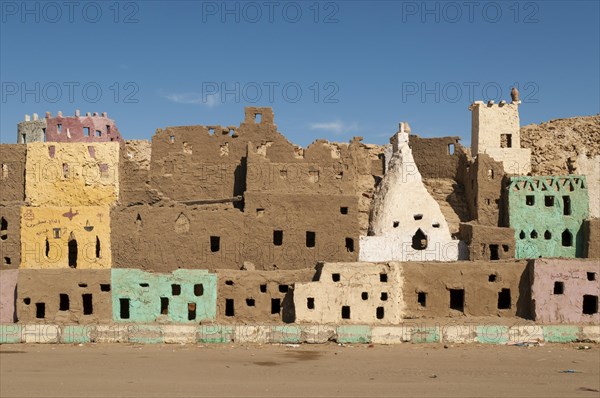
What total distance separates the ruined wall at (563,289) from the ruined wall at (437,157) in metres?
10.5

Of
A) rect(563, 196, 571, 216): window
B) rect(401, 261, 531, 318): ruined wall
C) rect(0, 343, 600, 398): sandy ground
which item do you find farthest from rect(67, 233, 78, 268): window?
rect(563, 196, 571, 216): window

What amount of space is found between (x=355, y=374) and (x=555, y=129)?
30.4m

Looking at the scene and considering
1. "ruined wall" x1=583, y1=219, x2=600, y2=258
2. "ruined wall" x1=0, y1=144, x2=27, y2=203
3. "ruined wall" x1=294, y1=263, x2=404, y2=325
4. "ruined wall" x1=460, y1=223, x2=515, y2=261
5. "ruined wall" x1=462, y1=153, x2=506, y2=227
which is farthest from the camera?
"ruined wall" x1=462, y1=153, x2=506, y2=227

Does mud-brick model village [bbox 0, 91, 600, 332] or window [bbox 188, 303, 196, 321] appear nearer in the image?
mud-brick model village [bbox 0, 91, 600, 332]

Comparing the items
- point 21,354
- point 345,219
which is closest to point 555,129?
point 345,219

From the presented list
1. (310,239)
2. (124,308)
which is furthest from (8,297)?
(310,239)

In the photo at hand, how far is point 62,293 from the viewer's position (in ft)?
97.0

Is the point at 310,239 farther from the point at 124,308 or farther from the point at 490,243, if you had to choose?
the point at 124,308

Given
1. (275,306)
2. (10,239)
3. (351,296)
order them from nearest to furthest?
(351,296)
(275,306)
(10,239)

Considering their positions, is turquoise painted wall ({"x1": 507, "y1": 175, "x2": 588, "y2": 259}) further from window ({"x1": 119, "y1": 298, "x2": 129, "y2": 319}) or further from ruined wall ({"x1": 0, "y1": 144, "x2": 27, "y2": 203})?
ruined wall ({"x1": 0, "y1": 144, "x2": 27, "y2": 203})

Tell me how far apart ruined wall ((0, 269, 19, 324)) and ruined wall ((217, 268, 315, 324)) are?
842 centimetres

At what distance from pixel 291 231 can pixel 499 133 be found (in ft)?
45.7

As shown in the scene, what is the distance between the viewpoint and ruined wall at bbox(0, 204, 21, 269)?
32.1 m

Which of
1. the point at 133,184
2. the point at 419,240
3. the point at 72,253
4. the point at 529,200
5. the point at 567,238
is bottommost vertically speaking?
the point at 72,253
